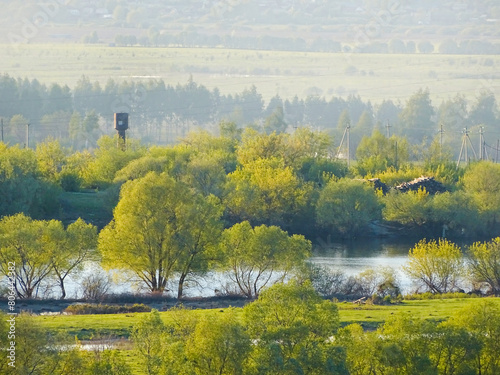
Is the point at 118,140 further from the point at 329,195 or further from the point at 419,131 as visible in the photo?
the point at 419,131

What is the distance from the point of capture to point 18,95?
5655 inches

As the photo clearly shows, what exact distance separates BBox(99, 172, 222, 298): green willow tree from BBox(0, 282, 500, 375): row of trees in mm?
13522

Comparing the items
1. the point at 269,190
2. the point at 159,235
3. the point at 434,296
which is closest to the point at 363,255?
the point at 269,190

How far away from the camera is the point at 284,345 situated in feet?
83.1

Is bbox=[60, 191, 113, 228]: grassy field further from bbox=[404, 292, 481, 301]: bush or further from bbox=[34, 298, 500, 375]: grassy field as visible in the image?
bbox=[34, 298, 500, 375]: grassy field

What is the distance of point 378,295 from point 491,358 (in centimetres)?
1285

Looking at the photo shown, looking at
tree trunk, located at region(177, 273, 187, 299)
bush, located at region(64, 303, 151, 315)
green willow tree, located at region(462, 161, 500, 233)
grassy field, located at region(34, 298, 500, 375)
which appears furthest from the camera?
green willow tree, located at region(462, 161, 500, 233)

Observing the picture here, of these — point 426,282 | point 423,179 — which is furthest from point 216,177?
point 426,282

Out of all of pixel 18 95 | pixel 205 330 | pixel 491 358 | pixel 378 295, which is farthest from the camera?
pixel 18 95

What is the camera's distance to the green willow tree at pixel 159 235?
40.9 metres

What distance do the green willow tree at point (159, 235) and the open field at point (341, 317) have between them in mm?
6232

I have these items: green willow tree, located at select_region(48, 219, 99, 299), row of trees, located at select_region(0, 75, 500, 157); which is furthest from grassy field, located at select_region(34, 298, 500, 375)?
row of trees, located at select_region(0, 75, 500, 157)

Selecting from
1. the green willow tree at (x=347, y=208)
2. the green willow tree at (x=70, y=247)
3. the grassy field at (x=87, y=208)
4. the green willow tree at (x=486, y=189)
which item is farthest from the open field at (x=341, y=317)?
the green willow tree at (x=486, y=189)

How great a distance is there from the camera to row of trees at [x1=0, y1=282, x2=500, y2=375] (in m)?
23.9
